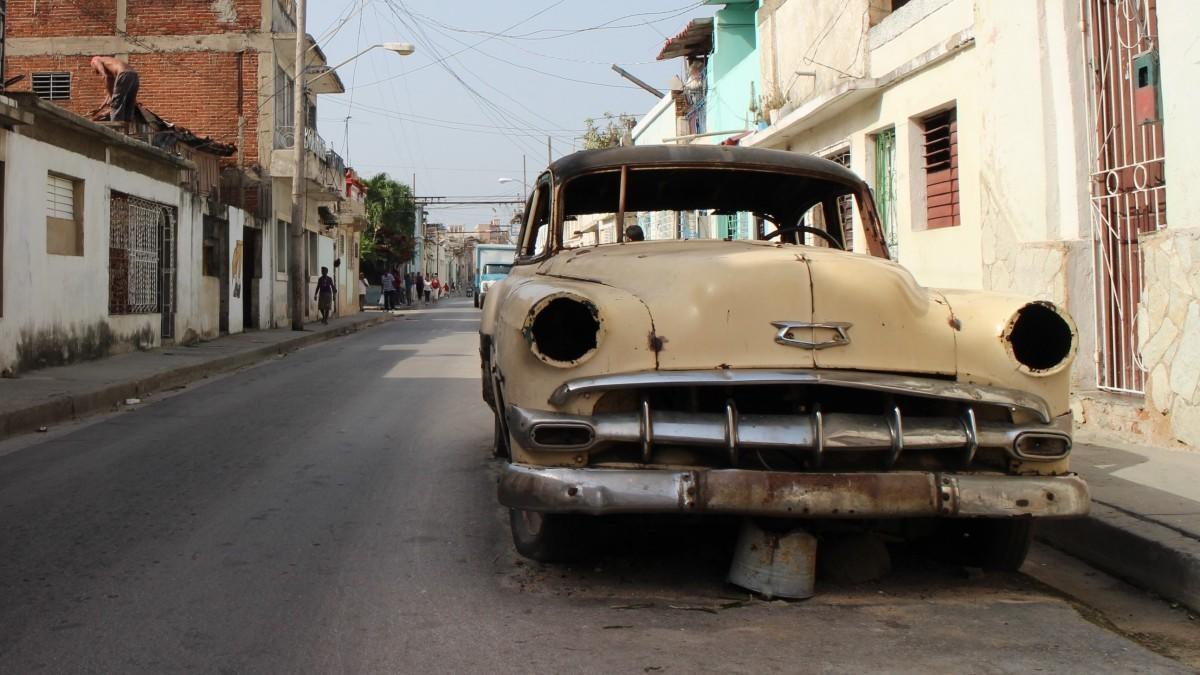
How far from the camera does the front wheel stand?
12.1 feet

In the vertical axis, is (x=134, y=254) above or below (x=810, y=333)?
above

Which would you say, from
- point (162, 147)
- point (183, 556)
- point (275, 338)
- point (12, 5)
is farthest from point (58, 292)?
point (12, 5)

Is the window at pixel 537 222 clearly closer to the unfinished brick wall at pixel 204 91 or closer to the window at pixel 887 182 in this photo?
the window at pixel 887 182

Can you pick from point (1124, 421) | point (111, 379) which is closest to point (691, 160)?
point (1124, 421)

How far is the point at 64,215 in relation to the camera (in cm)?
1303

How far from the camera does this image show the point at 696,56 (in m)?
24.2

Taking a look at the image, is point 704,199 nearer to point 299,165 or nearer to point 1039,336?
point 1039,336

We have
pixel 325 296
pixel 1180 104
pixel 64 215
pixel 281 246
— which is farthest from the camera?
pixel 325 296

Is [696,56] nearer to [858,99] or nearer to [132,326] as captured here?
[858,99]

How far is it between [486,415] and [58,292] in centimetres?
701

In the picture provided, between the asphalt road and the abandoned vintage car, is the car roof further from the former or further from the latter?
the asphalt road

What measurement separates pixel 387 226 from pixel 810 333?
55.8 meters

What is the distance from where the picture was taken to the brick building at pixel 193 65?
2261 cm

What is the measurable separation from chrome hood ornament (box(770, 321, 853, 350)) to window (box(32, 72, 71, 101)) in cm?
2376
